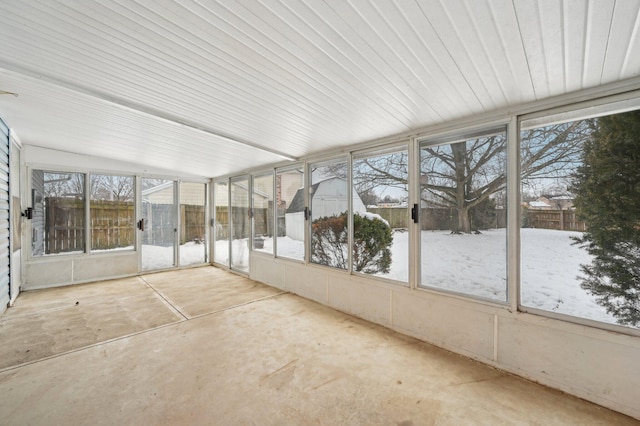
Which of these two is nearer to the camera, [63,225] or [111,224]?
[63,225]

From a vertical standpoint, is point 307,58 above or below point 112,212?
above

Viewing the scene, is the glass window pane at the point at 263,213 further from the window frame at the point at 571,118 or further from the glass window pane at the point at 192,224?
the window frame at the point at 571,118

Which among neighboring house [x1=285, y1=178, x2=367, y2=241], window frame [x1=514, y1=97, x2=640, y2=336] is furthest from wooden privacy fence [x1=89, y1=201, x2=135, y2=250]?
window frame [x1=514, y1=97, x2=640, y2=336]

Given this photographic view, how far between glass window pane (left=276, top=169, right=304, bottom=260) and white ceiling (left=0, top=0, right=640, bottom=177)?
5.26 feet

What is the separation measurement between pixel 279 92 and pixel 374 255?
227cm

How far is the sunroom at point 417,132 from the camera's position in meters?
1.38

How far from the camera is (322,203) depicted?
159 inches

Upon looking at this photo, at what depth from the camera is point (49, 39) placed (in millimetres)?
1607

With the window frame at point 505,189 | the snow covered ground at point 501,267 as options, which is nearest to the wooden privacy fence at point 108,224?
the snow covered ground at point 501,267

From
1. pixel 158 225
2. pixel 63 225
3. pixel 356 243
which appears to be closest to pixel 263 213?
pixel 356 243

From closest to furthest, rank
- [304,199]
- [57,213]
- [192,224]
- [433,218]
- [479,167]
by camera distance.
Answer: [479,167]
[433,218]
[304,199]
[57,213]
[192,224]

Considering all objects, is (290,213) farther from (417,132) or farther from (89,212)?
(89,212)

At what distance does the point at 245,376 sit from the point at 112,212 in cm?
515

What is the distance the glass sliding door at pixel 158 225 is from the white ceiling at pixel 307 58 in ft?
9.98
